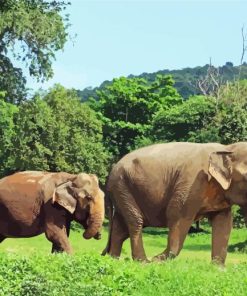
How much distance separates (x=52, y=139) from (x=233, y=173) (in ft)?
77.2

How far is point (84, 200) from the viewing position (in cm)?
1429

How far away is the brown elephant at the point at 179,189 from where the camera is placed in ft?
42.5

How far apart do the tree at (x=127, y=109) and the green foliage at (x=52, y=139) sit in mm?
10817

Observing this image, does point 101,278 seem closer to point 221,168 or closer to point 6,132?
point 221,168

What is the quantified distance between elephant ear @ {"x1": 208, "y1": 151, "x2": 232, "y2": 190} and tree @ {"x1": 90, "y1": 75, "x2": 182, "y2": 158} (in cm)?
3508

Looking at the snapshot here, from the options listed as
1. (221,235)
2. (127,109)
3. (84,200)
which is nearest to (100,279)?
(221,235)

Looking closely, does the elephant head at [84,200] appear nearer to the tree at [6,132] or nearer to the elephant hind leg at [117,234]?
the elephant hind leg at [117,234]

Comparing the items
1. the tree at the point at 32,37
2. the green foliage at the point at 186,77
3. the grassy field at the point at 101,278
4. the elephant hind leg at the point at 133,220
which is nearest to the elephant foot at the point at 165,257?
the elephant hind leg at the point at 133,220

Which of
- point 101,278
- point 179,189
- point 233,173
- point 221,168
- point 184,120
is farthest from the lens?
point 184,120

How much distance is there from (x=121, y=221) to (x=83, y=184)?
0.98 meters

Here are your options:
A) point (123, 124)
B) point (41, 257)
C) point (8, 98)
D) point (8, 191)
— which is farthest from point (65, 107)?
point (41, 257)

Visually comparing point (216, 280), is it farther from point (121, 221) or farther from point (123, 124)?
point (123, 124)

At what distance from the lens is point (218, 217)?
13.6m

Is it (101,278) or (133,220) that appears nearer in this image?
(101,278)
